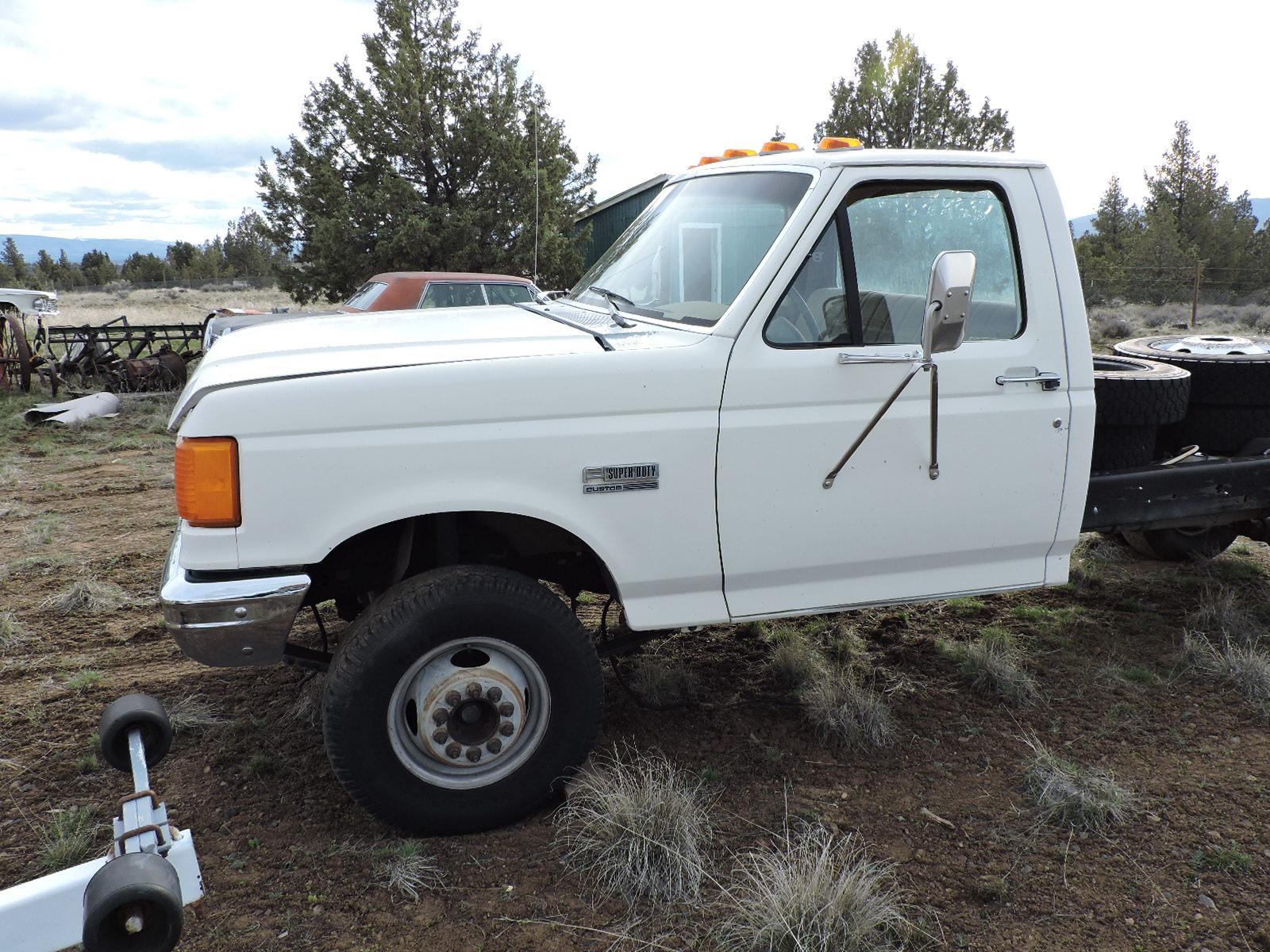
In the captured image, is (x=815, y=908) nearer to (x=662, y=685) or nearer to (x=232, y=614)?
(x=662, y=685)

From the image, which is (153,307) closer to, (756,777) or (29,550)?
(29,550)

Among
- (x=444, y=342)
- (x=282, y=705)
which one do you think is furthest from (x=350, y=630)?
(x=282, y=705)

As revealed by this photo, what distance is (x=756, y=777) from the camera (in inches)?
136

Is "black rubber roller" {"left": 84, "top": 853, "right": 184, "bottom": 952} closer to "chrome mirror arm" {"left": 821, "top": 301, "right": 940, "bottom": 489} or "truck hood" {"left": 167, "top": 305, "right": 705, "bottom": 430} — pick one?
"truck hood" {"left": 167, "top": 305, "right": 705, "bottom": 430}

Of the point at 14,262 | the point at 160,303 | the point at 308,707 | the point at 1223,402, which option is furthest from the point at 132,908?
the point at 14,262

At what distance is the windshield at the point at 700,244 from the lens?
3.34 metres

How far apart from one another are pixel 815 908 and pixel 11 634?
4.27m

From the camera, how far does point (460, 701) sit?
2938 mm

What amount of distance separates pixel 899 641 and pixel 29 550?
5608mm

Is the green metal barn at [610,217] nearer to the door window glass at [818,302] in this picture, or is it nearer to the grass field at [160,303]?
the grass field at [160,303]

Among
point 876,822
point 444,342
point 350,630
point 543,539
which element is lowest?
point 876,822

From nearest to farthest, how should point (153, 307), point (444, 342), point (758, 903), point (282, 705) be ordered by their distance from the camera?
point (758, 903) < point (444, 342) < point (282, 705) < point (153, 307)

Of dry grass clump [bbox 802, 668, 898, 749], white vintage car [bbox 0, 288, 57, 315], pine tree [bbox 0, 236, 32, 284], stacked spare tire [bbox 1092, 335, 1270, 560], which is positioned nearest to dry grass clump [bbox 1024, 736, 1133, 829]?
dry grass clump [bbox 802, 668, 898, 749]

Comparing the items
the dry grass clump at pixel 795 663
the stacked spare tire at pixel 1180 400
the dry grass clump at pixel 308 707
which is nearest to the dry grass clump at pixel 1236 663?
the stacked spare tire at pixel 1180 400
